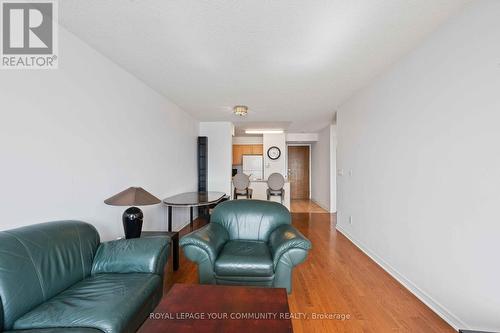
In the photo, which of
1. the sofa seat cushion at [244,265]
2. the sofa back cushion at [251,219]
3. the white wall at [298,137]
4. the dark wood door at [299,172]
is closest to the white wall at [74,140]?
the sofa back cushion at [251,219]

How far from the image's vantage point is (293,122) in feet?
17.8

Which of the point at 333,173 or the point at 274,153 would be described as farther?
the point at 274,153

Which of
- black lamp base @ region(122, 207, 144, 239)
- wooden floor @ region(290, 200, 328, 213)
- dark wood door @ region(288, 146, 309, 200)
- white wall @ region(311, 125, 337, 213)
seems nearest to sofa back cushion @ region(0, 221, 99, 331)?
black lamp base @ region(122, 207, 144, 239)

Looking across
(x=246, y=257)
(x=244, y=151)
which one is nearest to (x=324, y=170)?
(x=244, y=151)

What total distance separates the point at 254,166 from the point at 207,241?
5298 millimetres

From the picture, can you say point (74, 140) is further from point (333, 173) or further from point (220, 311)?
point (333, 173)

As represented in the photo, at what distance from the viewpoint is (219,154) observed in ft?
17.5

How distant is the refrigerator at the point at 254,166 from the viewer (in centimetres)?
715

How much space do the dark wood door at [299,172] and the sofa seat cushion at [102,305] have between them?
7171 mm

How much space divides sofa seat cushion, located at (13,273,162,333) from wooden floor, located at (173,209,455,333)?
94 centimetres

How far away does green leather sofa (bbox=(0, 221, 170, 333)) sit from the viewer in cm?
112

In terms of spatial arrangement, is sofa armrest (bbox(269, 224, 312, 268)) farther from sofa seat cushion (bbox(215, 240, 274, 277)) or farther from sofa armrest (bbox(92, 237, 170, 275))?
sofa armrest (bbox(92, 237, 170, 275))

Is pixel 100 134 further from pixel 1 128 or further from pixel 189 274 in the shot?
pixel 189 274

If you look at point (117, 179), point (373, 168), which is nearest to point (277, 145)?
point (373, 168)
